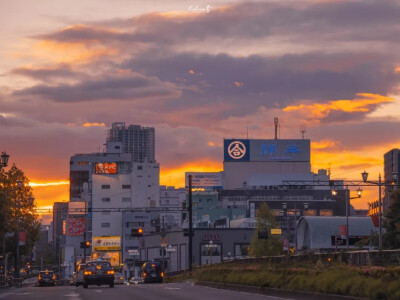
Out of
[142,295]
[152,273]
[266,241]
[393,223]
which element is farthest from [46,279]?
[142,295]

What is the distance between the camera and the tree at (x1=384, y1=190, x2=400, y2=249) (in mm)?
92000

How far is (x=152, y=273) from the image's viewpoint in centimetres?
7631

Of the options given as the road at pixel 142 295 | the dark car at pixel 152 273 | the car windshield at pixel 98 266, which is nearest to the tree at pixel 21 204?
the dark car at pixel 152 273

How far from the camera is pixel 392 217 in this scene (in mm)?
93812

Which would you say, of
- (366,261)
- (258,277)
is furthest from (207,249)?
(366,261)

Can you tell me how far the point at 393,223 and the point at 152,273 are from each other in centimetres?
3107

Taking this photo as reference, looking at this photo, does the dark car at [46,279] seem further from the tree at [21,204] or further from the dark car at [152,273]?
the dark car at [152,273]

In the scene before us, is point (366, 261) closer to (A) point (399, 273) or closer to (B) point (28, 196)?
(A) point (399, 273)

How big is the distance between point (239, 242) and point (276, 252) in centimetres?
2917

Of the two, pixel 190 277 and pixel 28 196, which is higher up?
pixel 28 196

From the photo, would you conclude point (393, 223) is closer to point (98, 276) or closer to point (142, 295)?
point (98, 276)

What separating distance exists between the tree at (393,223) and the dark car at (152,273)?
93.3 feet

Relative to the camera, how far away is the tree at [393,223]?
302 ft

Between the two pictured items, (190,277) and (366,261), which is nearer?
(366,261)
